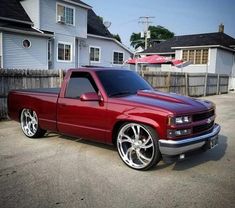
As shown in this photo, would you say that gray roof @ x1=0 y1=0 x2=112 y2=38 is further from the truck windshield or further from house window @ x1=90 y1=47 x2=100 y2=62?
the truck windshield

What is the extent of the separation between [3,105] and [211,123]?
6733mm

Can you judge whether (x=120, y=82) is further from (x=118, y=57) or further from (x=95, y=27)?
(x=118, y=57)

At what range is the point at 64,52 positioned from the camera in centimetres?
2452

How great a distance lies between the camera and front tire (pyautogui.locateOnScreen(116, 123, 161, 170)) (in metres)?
4.70

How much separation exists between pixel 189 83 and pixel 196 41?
15099 millimetres

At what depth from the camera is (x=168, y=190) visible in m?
4.17

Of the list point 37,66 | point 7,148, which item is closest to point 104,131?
point 7,148

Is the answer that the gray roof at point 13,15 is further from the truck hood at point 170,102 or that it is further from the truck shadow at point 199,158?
the truck shadow at point 199,158

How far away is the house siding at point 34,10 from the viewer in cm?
2183

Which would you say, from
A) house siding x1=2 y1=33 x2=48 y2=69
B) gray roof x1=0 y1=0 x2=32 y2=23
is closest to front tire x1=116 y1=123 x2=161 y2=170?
house siding x1=2 y1=33 x2=48 y2=69

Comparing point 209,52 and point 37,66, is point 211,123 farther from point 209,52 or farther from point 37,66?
point 209,52

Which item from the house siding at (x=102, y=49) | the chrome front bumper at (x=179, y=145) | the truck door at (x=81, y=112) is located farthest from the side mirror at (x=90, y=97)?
the house siding at (x=102, y=49)

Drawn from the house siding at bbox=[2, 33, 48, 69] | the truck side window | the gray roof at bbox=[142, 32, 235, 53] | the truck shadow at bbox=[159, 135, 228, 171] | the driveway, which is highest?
the gray roof at bbox=[142, 32, 235, 53]

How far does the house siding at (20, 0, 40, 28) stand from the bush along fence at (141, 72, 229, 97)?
10743 mm
